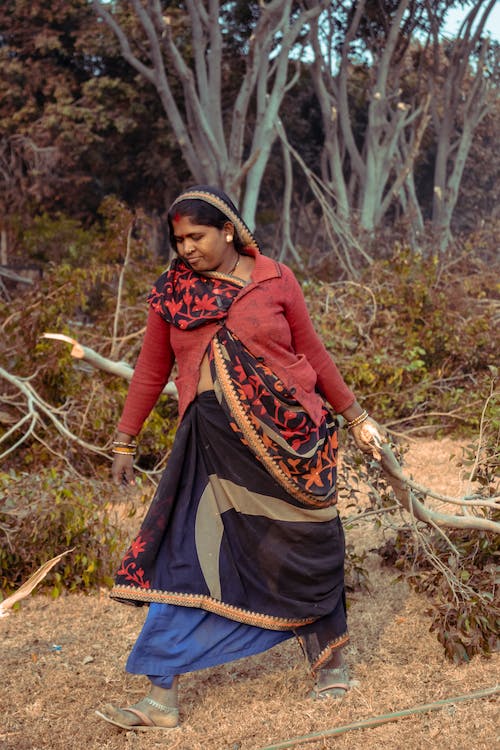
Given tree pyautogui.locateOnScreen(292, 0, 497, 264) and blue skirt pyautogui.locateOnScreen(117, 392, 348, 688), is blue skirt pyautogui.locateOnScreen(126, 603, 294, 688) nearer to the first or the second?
blue skirt pyautogui.locateOnScreen(117, 392, 348, 688)

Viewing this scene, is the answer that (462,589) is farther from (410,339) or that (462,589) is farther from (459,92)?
(459,92)

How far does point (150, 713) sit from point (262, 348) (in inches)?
46.9

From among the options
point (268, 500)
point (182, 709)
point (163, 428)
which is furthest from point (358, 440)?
point (163, 428)

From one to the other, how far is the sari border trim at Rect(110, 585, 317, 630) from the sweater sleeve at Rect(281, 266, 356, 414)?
2.35ft

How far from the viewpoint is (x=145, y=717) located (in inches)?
109

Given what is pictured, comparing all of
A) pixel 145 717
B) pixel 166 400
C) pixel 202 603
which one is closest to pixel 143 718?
pixel 145 717

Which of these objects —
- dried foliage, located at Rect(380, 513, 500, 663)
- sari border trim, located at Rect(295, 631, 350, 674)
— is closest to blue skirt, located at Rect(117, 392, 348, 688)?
sari border trim, located at Rect(295, 631, 350, 674)

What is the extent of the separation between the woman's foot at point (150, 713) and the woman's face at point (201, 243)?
1332mm

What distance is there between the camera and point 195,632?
2.80m

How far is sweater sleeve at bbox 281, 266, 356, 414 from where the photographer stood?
9.44 feet

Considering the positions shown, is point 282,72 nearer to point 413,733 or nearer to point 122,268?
point 122,268

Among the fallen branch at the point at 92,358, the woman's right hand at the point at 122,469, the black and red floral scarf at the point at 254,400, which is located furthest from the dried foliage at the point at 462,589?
the fallen branch at the point at 92,358

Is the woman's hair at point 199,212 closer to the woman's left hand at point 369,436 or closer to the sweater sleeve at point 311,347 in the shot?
the sweater sleeve at point 311,347

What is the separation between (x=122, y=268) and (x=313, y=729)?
4.48 metres
